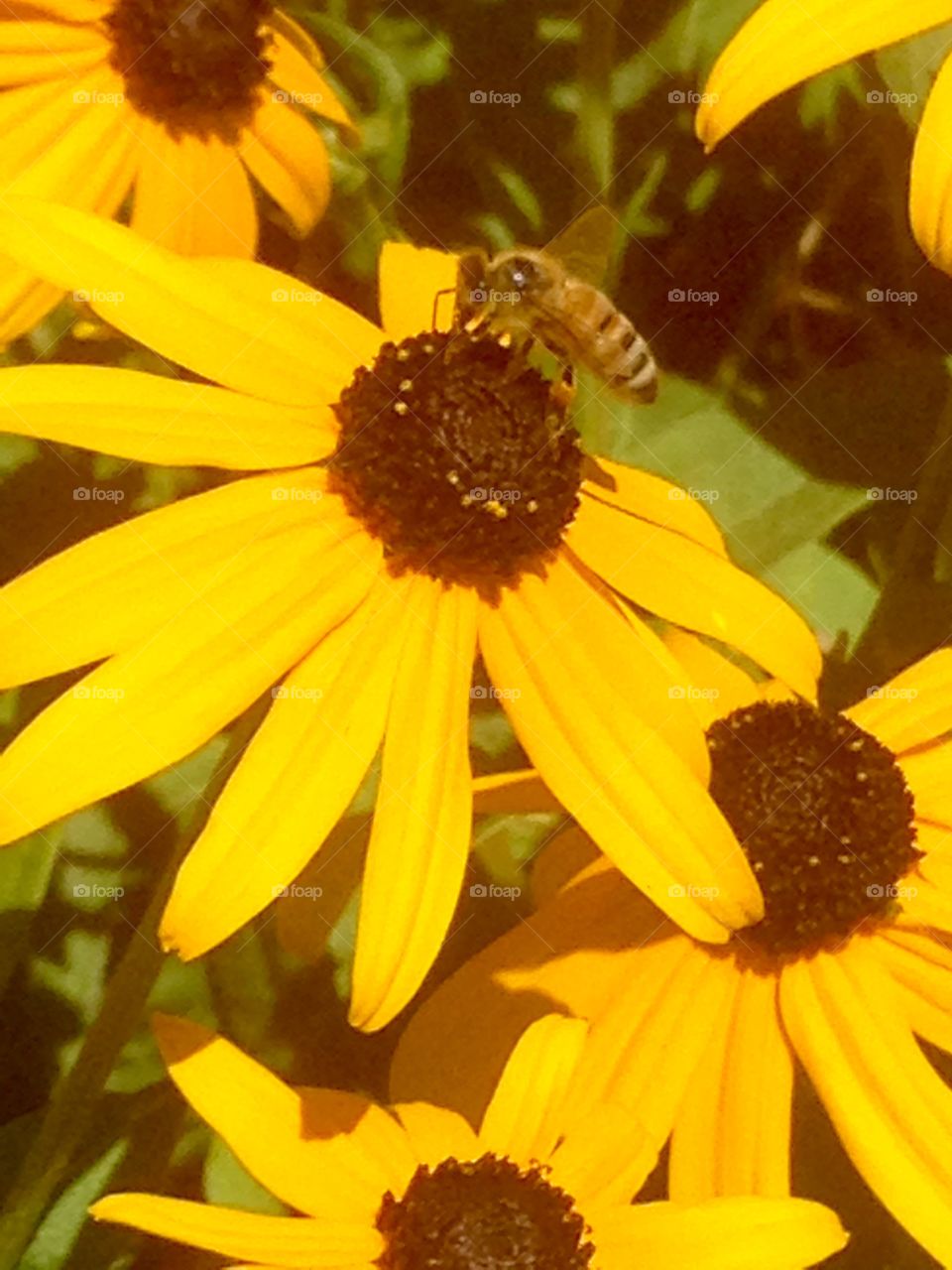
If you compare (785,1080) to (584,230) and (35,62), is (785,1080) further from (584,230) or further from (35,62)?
(35,62)

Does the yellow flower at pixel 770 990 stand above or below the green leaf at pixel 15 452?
below

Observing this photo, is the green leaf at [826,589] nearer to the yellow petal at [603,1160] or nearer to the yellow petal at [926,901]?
the yellow petal at [926,901]

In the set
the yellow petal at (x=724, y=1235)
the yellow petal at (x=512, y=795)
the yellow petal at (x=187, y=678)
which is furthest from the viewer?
the yellow petal at (x=512, y=795)

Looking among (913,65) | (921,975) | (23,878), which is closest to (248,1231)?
(23,878)

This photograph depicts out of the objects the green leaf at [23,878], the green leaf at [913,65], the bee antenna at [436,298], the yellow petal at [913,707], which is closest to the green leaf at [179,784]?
the green leaf at [23,878]

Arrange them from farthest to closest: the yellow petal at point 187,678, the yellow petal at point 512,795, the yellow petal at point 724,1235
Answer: the yellow petal at point 512,795
the yellow petal at point 724,1235
the yellow petal at point 187,678

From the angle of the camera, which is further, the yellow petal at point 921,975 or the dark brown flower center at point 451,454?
the yellow petal at point 921,975

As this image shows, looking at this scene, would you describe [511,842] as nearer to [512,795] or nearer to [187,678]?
[512,795]
